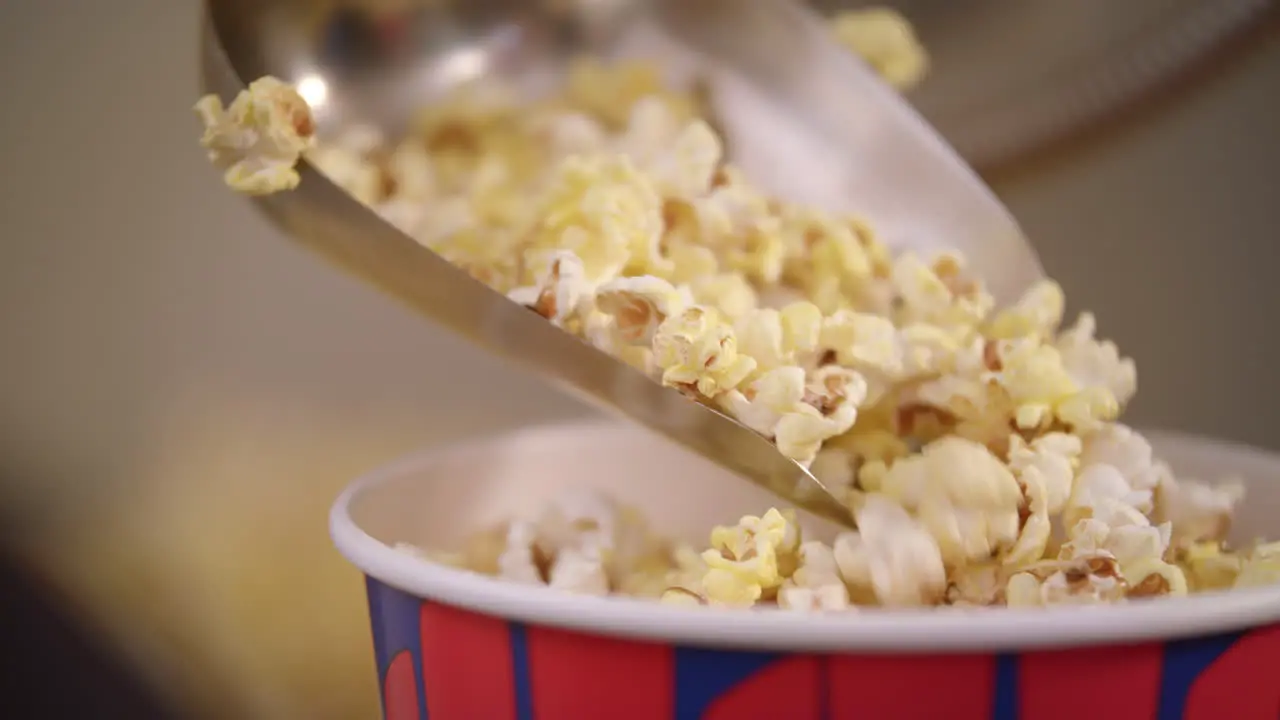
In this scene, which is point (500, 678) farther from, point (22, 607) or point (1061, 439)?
point (22, 607)

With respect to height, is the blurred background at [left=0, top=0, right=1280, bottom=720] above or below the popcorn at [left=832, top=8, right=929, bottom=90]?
below

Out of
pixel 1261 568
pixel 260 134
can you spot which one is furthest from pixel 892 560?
pixel 260 134

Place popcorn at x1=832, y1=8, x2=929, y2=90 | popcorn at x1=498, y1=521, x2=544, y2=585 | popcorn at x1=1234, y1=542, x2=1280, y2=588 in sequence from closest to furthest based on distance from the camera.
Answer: popcorn at x1=1234, y1=542, x2=1280, y2=588 → popcorn at x1=498, y1=521, x2=544, y2=585 → popcorn at x1=832, y1=8, x2=929, y2=90

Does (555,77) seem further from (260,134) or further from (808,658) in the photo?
(808,658)

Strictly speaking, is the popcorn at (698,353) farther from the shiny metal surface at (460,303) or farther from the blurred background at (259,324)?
the blurred background at (259,324)

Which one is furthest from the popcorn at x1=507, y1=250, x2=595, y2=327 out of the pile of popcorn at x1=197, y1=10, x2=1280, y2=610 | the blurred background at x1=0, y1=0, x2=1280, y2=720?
the blurred background at x1=0, y1=0, x2=1280, y2=720

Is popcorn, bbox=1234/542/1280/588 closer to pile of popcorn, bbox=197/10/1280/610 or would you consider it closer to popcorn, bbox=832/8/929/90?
pile of popcorn, bbox=197/10/1280/610

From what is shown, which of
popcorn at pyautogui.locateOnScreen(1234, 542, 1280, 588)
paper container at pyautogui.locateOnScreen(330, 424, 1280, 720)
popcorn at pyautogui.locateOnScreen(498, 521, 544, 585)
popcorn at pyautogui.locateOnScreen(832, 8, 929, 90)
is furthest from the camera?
popcorn at pyautogui.locateOnScreen(832, 8, 929, 90)

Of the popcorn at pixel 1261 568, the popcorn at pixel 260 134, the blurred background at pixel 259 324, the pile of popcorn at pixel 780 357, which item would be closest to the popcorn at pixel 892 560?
the pile of popcorn at pixel 780 357
